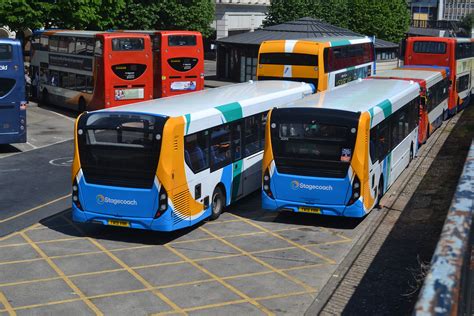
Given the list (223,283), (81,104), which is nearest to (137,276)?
(223,283)

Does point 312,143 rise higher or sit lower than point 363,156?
higher

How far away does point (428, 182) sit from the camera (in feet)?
69.4

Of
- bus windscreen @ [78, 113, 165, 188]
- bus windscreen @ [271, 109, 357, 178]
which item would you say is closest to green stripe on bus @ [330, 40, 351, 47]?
bus windscreen @ [271, 109, 357, 178]

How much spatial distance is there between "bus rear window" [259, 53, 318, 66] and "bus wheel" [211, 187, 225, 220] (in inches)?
456

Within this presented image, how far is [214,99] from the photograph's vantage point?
17547 mm

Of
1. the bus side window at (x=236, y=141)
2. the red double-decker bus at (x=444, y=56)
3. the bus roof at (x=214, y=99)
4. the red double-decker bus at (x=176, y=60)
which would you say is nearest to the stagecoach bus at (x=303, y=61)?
the bus roof at (x=214, y=99)

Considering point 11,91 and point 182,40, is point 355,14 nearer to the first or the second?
point 182,40

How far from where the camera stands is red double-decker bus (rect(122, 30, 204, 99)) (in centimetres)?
3566

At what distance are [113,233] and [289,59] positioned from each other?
13.7m

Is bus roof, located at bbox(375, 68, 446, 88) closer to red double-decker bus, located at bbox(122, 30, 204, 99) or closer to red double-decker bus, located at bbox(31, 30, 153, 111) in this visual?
red double-decker bus, located at bbox(31, 30, 153, 111)

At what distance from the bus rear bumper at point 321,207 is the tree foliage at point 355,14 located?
4555cm

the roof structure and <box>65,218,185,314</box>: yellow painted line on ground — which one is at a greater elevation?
the roof structure

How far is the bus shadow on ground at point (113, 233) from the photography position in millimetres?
15391

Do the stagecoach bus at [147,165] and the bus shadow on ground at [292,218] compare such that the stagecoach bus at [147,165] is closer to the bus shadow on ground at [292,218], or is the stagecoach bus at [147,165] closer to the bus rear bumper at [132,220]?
the bus rear bumper at [132,220]
